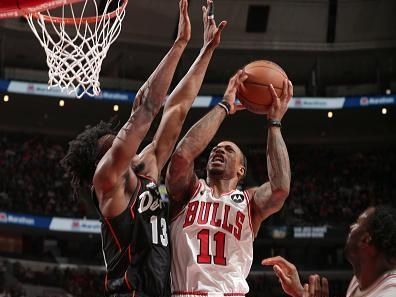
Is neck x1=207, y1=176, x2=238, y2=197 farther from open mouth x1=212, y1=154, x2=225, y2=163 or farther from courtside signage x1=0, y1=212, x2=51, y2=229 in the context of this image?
courtside signage x1=0, y1=212, x2=51, y2=229

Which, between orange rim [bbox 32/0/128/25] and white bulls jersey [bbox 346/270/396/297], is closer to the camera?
white bulls jersey [bbox 346/270/396/297]

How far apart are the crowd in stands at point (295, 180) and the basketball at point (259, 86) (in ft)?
39.1

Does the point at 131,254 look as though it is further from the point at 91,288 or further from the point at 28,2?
the point at 91,288

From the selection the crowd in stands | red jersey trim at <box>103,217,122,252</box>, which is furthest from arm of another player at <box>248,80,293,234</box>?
the crowd in stands

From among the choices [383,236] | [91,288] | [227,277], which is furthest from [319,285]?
[91,288]

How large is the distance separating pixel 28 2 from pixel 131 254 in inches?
122

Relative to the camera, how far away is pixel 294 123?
61.5ft

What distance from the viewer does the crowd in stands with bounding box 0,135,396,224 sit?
16.0 m

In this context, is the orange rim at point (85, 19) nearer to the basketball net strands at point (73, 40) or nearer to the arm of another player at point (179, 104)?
the basketball net strands at point (73, 40)

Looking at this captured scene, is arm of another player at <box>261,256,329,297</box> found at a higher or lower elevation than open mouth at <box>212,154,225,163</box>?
lower

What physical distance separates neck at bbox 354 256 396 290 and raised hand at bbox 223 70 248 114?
5.28ft

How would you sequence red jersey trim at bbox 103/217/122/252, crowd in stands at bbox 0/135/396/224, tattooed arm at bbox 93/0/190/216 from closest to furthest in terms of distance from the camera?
tattooed arm at bbox 93/0/190/216, red jersey trim at bbox 103/217/122/252, crowd in stands at bbox 0/135/396/224

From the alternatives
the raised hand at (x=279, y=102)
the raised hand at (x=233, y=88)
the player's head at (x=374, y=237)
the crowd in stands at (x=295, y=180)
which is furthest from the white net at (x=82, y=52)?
the crowd in stands at (x=295, y=180)

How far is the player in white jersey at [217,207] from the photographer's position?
12.5 feet
